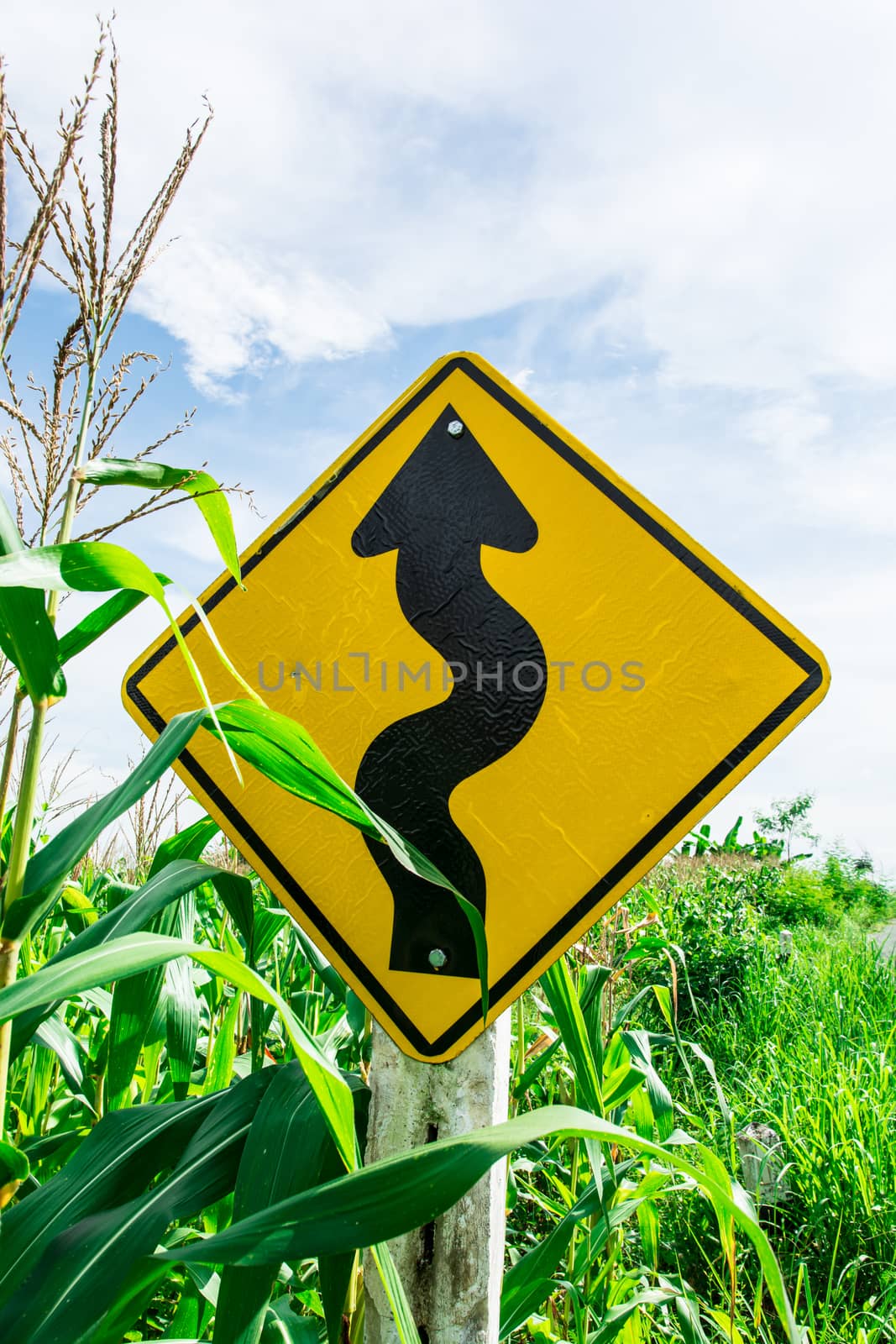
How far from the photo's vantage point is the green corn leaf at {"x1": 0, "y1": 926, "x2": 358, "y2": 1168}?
1.92 feet

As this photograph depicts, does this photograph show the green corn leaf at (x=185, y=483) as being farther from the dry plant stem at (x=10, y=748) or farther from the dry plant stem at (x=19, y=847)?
the dry plant stem at (x=10, y=748)

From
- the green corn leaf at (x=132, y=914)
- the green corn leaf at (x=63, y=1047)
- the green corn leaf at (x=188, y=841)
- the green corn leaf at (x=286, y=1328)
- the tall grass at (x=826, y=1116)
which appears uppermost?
the green corn leaf at (x=188, y=841)

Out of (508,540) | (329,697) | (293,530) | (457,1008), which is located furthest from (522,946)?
(293,530)

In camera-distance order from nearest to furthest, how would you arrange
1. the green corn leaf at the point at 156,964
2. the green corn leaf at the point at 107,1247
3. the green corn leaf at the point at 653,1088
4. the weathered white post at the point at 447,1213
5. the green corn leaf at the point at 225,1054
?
1. the green corn leaf at the point at 156,964
2. the green corn leaf at the point at 107,1247
3. the weathered white post at the point at 447,1213
4. the green corn leaf at the point at 225,1054
5. the green corn leaf at the point at 653,1088

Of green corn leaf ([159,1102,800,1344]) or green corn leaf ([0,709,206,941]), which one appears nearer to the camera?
green corn leaf ([159,1102,800,1344])

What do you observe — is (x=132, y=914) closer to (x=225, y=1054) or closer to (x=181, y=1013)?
(x=181, y=1013)

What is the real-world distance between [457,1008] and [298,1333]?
45 cm

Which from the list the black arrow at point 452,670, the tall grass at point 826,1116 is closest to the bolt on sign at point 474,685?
the black arrow at point 452,670

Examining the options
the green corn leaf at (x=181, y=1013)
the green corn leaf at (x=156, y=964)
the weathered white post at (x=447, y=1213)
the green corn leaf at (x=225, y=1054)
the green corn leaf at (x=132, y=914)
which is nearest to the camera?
the green corn leaf at (x=156, y=964)

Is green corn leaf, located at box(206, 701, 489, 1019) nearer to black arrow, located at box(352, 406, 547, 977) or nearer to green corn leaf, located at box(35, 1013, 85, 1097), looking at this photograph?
black arrow, located at box(352, 406, 547, 977)

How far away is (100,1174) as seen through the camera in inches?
33.7

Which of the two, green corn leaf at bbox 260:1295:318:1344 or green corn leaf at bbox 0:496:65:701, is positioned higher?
green corn leaf at bbox 0:496:65:701

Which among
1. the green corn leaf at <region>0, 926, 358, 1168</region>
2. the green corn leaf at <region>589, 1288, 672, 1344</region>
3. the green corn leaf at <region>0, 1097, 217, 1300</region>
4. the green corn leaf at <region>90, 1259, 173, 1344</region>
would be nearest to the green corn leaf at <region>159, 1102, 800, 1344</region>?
the green corn leaf at <region>0, 926, 358, 1168</region>

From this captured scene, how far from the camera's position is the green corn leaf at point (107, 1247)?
2.32 ft
